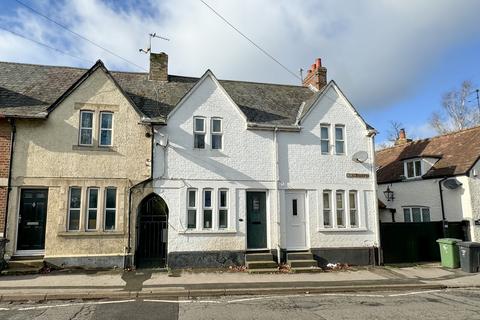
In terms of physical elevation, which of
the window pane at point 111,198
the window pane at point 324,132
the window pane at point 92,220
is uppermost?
the window pane at point 324,132

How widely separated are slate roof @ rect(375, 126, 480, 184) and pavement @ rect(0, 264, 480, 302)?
719 cm

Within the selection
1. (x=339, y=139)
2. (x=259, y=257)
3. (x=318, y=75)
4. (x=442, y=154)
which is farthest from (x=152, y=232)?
(x=442, y=154)

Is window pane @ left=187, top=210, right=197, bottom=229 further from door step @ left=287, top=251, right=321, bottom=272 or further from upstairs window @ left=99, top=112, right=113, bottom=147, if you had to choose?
upstairs window @ left=99, top=112, right=113, bottom=147

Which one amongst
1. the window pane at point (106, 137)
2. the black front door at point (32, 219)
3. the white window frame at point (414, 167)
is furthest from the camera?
the white window frame at point (414, 167)

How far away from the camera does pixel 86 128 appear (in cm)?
1417

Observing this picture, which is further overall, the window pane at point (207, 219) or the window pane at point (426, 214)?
the window pane at point (426, 214)

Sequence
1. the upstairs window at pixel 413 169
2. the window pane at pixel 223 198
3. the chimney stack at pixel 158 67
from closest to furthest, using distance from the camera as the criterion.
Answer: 1. the window pane at pixel 223 198
2. the chimney stack at pixel 158 67
3. the upstairs window at pixel 413 169

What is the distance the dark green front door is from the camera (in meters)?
15.0

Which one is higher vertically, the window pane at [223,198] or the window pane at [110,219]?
the window pane at [223,198]

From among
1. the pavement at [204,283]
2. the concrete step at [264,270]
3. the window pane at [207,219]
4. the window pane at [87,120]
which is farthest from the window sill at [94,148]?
the concrete step at [264,270]

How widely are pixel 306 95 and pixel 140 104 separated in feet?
27.5

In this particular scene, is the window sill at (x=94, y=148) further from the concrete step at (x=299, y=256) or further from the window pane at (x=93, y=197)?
the concrete step at (x=299, y=256)

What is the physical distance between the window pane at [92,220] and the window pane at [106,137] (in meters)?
2.62

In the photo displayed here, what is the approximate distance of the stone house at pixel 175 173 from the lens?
13.6 meters
